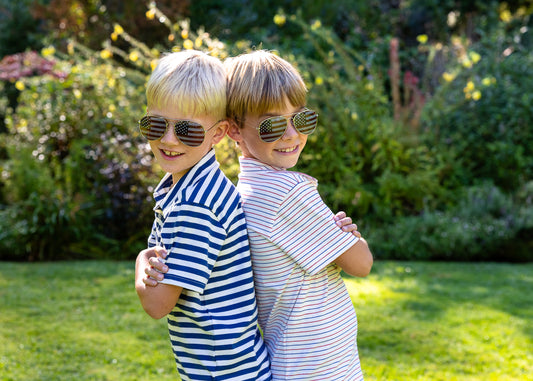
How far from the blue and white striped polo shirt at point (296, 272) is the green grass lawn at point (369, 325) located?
181cm

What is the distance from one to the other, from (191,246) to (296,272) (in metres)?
0.33

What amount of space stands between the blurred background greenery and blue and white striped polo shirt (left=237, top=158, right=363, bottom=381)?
3.98m

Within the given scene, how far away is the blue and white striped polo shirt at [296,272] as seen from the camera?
1.69m

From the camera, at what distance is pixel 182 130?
1638 mm

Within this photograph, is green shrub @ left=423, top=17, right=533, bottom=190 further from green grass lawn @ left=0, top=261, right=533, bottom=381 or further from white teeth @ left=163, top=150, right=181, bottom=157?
white teeth @ left=163, top=150, right=181, bottom=157

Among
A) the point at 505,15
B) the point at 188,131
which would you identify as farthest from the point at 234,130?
the point at 505,15

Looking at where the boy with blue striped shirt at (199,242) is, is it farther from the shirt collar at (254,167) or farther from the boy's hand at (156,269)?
the shirt collar at (254,167)

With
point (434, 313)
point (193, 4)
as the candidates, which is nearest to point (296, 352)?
point (434, 313)

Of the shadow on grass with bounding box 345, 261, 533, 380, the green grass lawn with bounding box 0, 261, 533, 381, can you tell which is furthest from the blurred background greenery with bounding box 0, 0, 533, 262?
the shadow on grass with bounding box 345, 261, 533, 380

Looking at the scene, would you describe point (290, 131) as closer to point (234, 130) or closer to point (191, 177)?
point (234, 130)

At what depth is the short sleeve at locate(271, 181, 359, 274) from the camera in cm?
168

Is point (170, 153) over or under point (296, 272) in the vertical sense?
over

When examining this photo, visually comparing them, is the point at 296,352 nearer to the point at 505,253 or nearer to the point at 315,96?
the point at 505,253

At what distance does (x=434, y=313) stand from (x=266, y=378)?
307 centimetres
